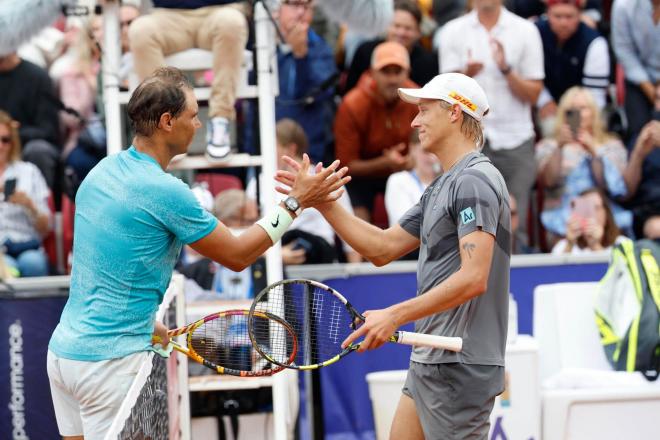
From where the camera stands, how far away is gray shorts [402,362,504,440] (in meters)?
4.44

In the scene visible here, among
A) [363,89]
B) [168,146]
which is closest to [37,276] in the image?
[363,89]

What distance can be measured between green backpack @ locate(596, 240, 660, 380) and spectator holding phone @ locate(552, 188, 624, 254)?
39.2 inches

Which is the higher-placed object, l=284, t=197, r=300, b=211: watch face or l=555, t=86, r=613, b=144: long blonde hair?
l=555, t=86, r=613, b=144: long blonde hair

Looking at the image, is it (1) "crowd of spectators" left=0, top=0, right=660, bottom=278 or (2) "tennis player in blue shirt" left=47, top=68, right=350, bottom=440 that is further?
(1) "crowd of spectators" left=0, top=0, right=660, bottom=278

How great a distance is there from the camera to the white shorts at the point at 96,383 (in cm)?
434

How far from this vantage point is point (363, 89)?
28.9 feet

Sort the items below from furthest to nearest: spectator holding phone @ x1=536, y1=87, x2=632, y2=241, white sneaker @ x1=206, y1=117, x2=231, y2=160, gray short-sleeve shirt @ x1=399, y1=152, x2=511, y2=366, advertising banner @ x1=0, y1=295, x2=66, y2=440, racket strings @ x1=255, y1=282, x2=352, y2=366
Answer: spectator holding phone @ x1=536, y1=87, x2=632, y2=241
advertising banner @ x1=0, y1=295, x2=66, y2=440
white sneaker @ x1=206, y1=117, x2=231, y2=160
racket strings @ x1=255, y1=282, x2=352, y2=366
gray short-sleeve shirt @ x1=399, y1=152, x2=511, y2=366

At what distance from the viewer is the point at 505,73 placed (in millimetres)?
8727

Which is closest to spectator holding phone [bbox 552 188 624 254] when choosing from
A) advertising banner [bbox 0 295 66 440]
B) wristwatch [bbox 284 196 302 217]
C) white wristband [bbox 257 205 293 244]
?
advertising banner [bbox 0 295 66 440]

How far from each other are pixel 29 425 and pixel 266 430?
4.69ft

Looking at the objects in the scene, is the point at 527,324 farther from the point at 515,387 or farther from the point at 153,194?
the point at 153,194

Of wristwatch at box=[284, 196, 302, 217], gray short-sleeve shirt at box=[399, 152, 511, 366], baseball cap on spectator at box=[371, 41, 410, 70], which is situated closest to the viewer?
gray short-sleeve shirt at box=[399, 152, 511, 366]

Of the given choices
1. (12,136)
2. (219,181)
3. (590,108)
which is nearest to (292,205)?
(219,181)

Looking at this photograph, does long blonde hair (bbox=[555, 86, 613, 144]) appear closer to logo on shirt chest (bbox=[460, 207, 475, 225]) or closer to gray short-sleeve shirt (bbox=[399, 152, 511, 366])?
gray short-sleeve shirt (bbox=[399, 152, 511, 366])
